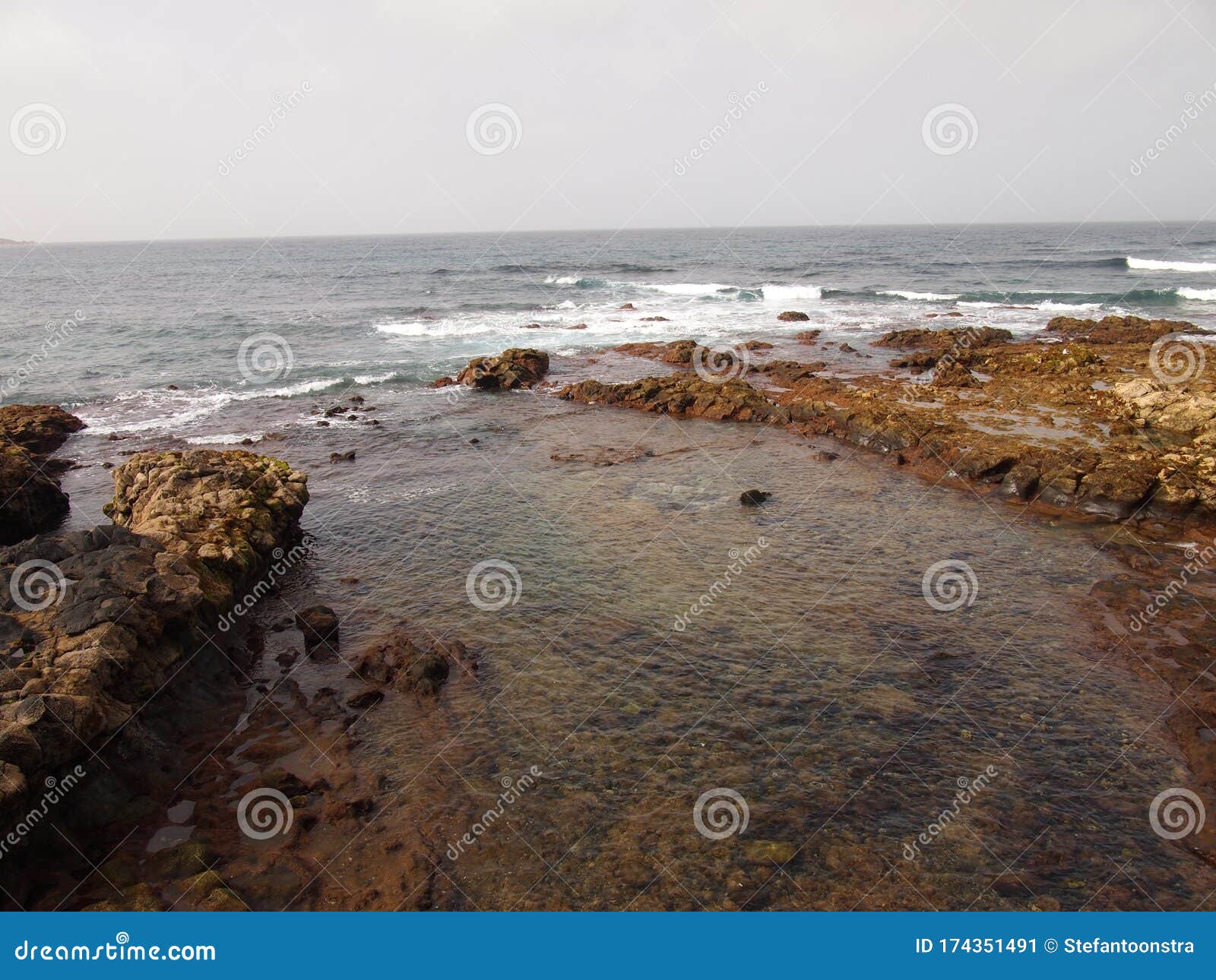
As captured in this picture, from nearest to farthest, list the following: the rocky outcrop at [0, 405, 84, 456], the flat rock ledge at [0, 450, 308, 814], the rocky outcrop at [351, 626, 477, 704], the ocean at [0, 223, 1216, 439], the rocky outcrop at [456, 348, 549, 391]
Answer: the flat rock ledge at [0, 450, 308, 814] < the rocky outcrop at [351, 626, 477, 704] < the rocky outcrop at [0, 405, 84, 456] < the rocky outcrop at [456, 348, 549, 391] < the ocean at [0, 223, 1216, 439]

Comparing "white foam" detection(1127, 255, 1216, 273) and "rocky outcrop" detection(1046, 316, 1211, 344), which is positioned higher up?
"white foam" detection(1127, 255, 1216, 273)

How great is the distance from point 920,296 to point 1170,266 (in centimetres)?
4229

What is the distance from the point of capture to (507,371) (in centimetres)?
3566

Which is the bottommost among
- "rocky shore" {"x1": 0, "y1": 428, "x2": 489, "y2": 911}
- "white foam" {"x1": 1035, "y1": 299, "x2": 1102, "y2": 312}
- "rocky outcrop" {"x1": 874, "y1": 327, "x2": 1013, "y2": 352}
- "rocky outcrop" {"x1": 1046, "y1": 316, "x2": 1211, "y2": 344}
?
"rocky shore" {"x1": 0, "y1": 428, "x2": 489, "y2": 911}

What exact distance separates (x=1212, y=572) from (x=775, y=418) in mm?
15349

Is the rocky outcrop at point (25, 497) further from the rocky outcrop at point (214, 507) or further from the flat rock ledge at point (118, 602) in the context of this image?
the flat rock ledge at point (118, 602)

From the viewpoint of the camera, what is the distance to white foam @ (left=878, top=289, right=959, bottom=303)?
203 ft

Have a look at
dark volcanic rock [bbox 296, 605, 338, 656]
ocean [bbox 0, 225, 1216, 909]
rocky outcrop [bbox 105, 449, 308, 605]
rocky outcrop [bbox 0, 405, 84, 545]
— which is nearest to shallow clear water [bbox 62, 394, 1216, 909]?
ocean [bbox 0, 225, 1216, 909]

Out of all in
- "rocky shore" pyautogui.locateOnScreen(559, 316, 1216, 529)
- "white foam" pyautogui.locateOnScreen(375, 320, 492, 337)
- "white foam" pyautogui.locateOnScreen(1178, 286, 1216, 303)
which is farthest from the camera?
"white foam" pyautogui.locateOnScreen(1178, 286, 1216, 303)

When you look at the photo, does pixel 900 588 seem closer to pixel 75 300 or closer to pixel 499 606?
pixel 499 606

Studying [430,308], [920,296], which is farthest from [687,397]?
[920,296]

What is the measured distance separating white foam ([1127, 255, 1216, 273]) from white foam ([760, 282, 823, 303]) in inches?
1647

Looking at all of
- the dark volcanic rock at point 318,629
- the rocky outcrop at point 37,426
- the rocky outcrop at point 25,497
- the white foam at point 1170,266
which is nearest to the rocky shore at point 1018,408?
the dark volcanic rock at point 318,629

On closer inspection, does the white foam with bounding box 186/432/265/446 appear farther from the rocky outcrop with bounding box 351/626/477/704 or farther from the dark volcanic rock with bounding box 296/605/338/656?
the rocky outcrop with bounding box 351/626/477/704
